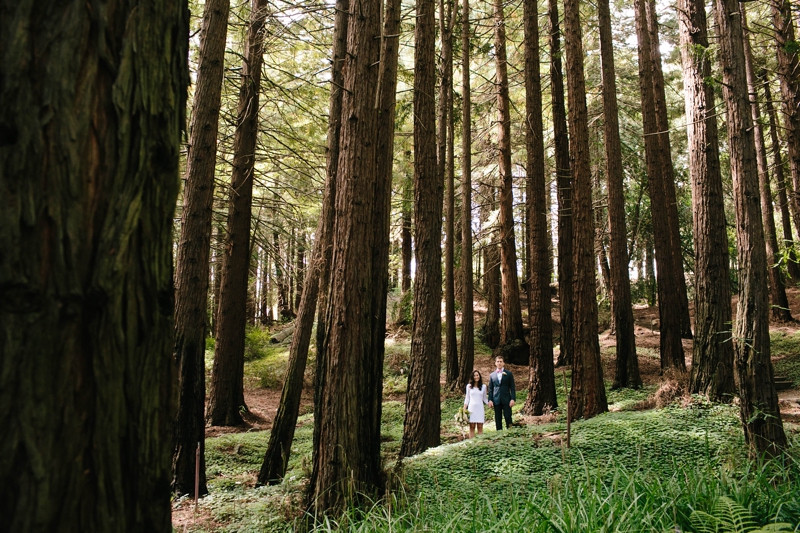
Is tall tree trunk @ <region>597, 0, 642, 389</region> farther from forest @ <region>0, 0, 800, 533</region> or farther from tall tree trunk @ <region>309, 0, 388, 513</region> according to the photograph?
tall tree trunk @ <region>309, 0, 388, 513</region>

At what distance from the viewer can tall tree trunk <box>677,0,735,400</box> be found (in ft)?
29.6

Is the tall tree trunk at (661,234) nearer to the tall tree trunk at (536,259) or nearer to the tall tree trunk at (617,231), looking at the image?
the tall tree trunk at (617,231)

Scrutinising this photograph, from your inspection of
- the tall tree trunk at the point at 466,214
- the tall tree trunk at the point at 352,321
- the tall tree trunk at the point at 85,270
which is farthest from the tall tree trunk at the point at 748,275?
the tall tree trunk at the point at 466,214

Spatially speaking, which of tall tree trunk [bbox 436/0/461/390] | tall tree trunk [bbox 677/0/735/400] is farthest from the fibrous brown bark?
tall tree trunk [bbox 677/0/735/400]

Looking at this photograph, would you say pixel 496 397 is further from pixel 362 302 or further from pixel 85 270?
pixel 85 270

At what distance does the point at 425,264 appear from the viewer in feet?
33.4

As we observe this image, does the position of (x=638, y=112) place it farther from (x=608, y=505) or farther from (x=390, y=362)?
(x=608, y=505)

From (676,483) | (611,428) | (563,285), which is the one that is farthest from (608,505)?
(563,285)

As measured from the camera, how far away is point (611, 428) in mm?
8055

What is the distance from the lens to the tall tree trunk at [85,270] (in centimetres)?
125

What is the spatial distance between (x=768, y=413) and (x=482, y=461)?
3.29 m

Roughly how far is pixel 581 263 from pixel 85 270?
9933mm

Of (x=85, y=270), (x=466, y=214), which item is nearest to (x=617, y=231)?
(x=466, y=214)

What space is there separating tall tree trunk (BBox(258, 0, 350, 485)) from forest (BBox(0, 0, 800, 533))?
0.12ft
